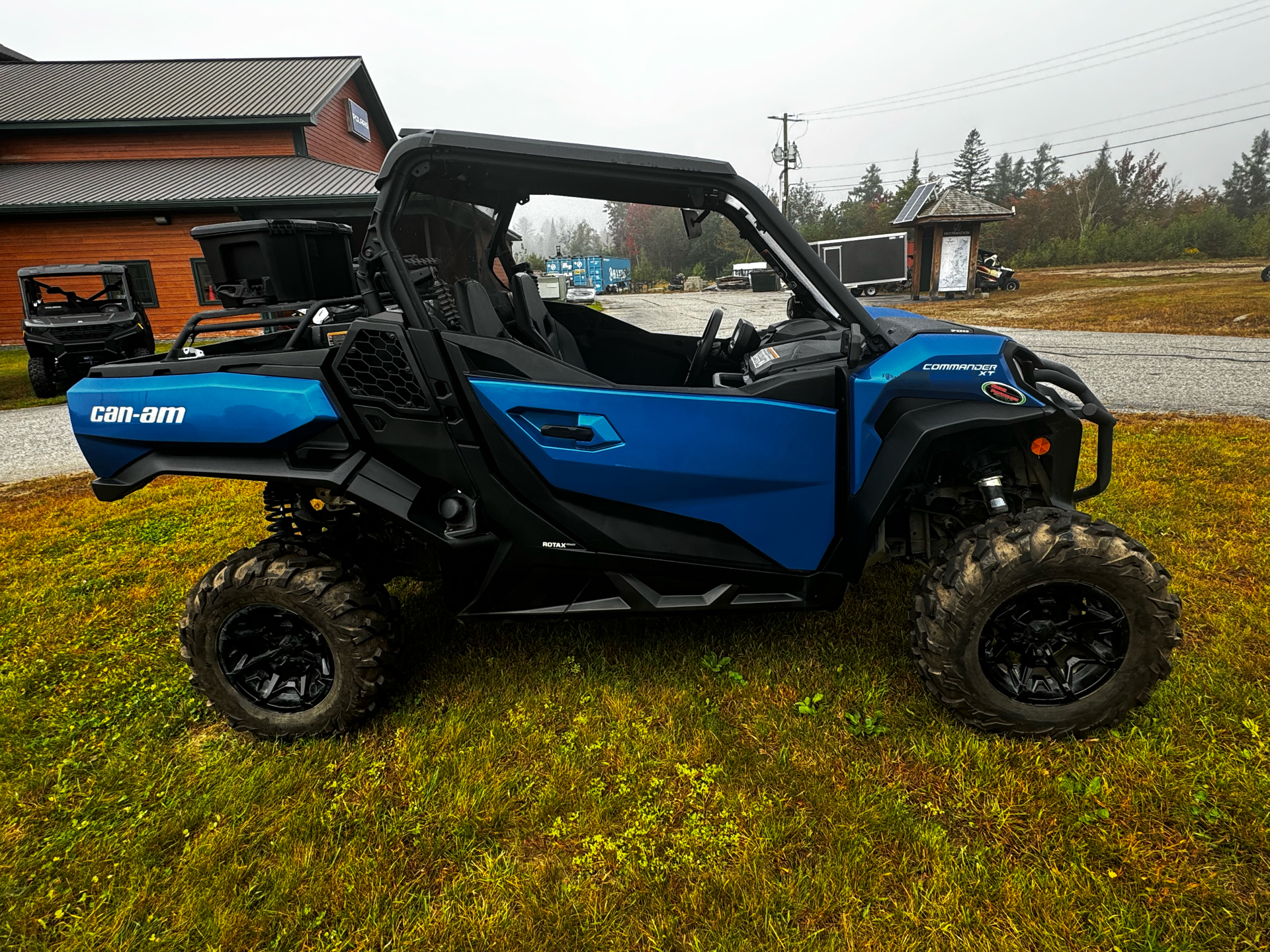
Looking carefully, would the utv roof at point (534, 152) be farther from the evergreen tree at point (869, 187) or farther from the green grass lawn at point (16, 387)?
the evergreen tree at point (869, 187)

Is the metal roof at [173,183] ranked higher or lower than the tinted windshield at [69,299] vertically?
higher

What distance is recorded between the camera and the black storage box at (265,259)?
2924mm

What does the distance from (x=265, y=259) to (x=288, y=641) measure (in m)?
1.62

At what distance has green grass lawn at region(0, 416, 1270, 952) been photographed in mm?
1829

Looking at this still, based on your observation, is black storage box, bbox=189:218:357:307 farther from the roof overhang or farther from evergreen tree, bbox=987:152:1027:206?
evergreen tree, bbox=987:152:1027:206

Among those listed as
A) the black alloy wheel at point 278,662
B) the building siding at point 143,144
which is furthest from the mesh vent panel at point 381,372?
the building siding at point 143,144

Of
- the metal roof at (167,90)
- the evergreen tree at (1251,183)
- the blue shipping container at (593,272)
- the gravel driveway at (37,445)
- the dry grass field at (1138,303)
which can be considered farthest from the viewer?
the evergreen tree at (1251,183)

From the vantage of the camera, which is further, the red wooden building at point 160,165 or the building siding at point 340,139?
the building siding at point 340,139

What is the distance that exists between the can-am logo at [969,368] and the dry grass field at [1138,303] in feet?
47.4

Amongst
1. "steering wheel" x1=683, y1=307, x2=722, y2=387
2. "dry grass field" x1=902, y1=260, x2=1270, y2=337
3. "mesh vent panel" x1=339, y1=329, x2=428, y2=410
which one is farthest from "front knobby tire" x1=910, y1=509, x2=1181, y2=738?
"dry grass field" x1=902, y1=260, x2=1270, y2=337

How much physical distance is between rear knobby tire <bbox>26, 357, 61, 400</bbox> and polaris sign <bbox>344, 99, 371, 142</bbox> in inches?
587

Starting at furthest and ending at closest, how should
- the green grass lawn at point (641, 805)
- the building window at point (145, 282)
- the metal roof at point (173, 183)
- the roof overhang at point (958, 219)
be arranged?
the roof overhang at point (958, 219) → the building window at point (145, 282) → the metal roof at point (173, 183) → the green grass lawn at point (641, 805)

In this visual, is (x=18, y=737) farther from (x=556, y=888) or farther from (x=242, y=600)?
(x=556, y=888)

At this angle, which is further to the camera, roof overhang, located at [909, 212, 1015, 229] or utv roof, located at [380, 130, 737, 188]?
roof overhang, located at [909, 212, 1015, 229]
